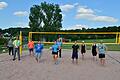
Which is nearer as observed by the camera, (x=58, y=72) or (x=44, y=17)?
(x=58, y=72)

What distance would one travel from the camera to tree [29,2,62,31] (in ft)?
308

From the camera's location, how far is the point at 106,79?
14.1m

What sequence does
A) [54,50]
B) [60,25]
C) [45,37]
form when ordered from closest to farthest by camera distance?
[54,50] < [45,37] < [60,25]

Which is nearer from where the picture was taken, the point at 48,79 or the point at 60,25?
the point at 48,79

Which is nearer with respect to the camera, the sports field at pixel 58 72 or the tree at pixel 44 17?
the sports field at pixel 58 72

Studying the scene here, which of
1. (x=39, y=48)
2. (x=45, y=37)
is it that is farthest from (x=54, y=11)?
(x=39, y=48)

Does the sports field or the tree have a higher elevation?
the tree

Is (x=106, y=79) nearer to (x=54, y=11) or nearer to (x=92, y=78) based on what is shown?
(x=92, y=78)

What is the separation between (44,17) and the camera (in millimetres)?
95250

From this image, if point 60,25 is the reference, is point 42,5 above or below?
above

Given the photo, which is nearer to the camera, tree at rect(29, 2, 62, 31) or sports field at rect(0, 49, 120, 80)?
sports field at rect(0, 49, 120, 80)

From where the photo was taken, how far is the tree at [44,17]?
93750 millimetres

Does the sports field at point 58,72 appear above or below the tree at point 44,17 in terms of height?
below

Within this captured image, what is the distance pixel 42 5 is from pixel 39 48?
74.0m
